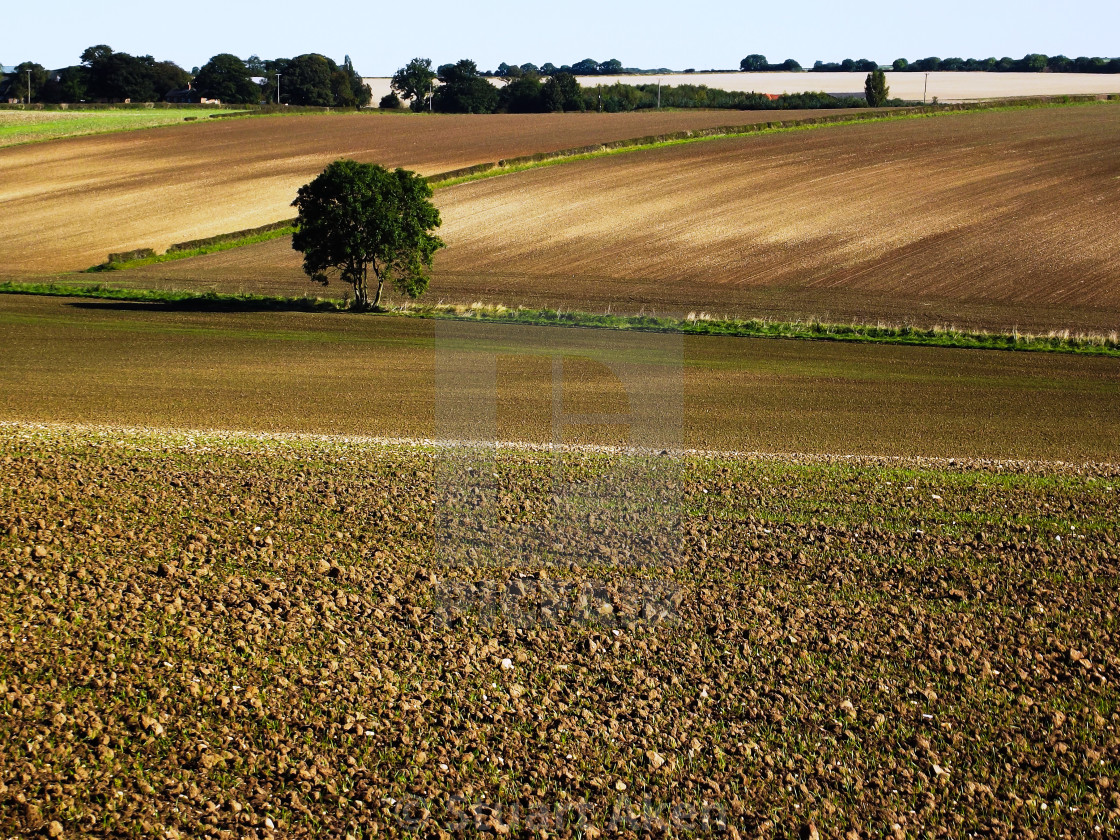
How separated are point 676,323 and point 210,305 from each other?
16.5 meters

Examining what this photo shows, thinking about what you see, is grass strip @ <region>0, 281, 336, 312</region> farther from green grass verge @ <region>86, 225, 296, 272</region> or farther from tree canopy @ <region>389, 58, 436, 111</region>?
tree canopy @ <region>389, 58, 436, 111</region>

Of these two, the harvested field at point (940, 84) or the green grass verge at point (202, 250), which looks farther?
the harvested field at point (940, 84)

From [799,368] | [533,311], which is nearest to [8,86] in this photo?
[533,311]

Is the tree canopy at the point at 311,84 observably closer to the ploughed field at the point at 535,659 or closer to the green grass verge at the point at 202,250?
the green grass verge at the point at 202,250

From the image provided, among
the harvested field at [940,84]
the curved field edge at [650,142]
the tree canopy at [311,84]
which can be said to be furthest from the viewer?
the tree canopy at [311,84]

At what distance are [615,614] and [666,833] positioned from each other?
10.6 ft

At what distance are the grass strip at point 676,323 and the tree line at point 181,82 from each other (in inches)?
4099

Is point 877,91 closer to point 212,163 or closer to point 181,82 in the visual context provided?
point 212,163

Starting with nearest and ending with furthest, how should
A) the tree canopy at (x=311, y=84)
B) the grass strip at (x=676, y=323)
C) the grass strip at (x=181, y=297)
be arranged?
the grass strip at (x=676, y=323) < the grass strip at (x=181, y=297) < the tree canopy at (x=311, y=84)

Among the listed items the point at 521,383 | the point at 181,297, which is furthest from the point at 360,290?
the point at 521,383

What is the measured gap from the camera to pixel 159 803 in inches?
262

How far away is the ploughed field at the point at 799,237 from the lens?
4131 centimetres

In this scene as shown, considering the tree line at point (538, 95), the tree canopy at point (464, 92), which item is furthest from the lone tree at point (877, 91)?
the tree canopy at point (464, 92)

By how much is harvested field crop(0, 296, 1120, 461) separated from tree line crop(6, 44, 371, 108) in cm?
11326
